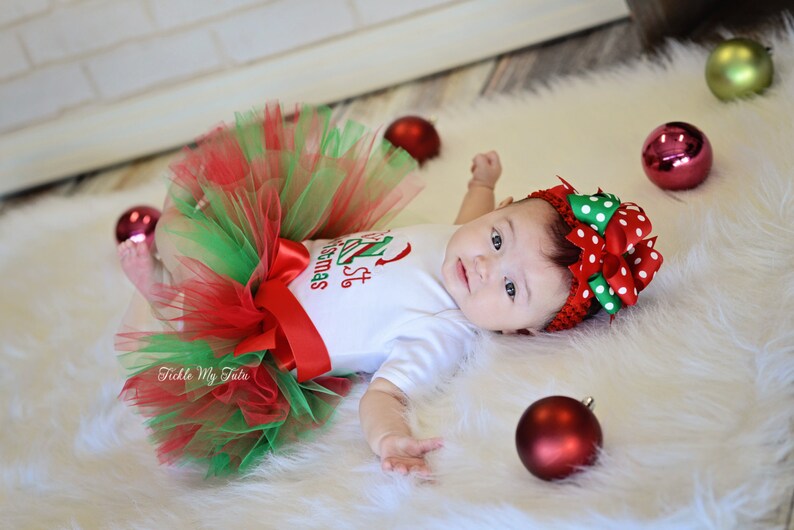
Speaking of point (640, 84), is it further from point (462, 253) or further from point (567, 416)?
point (567, 416)

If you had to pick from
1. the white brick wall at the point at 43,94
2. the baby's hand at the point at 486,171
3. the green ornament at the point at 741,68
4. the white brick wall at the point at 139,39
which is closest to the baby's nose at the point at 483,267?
the baby's hand at the point at 486,171

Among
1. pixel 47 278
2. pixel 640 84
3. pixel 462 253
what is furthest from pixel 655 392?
pixel 47 278

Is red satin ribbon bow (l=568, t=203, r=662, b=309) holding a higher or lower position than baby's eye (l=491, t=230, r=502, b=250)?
lower

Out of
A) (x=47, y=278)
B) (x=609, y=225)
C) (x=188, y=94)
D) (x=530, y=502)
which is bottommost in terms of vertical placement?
(x=530, y=502)

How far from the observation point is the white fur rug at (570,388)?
34.9 inches

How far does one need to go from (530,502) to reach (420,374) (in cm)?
32

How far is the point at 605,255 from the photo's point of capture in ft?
3.66

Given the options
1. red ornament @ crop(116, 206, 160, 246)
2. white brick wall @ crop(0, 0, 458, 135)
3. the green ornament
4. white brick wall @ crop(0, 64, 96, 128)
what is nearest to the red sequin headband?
the green ornament

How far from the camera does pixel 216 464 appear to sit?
118 centimetres

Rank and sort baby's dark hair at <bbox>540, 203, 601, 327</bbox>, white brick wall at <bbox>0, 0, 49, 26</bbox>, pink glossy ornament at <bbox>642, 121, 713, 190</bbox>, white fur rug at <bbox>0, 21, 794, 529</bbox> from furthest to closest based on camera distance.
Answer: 1. white brick wall at <bbox>0, 0, 49, 26</bbox>
2. pink glossy ornament at <bbox>642, 121, 713, 190</bbox>
3. baby's dark hair at <bbox>540, 203, 601, 327</bbox>
4. white fur rug at <bbox>0, 21, 794, 529</bbox>

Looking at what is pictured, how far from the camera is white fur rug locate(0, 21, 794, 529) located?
0.89m

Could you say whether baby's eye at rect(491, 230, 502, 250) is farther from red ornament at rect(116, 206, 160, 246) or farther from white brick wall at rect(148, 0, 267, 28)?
white brick wall at rect(148, 0, 267, 28)

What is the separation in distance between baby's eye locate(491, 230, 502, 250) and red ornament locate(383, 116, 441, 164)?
1.99 feet

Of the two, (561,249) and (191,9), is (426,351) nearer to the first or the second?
(561,249)
